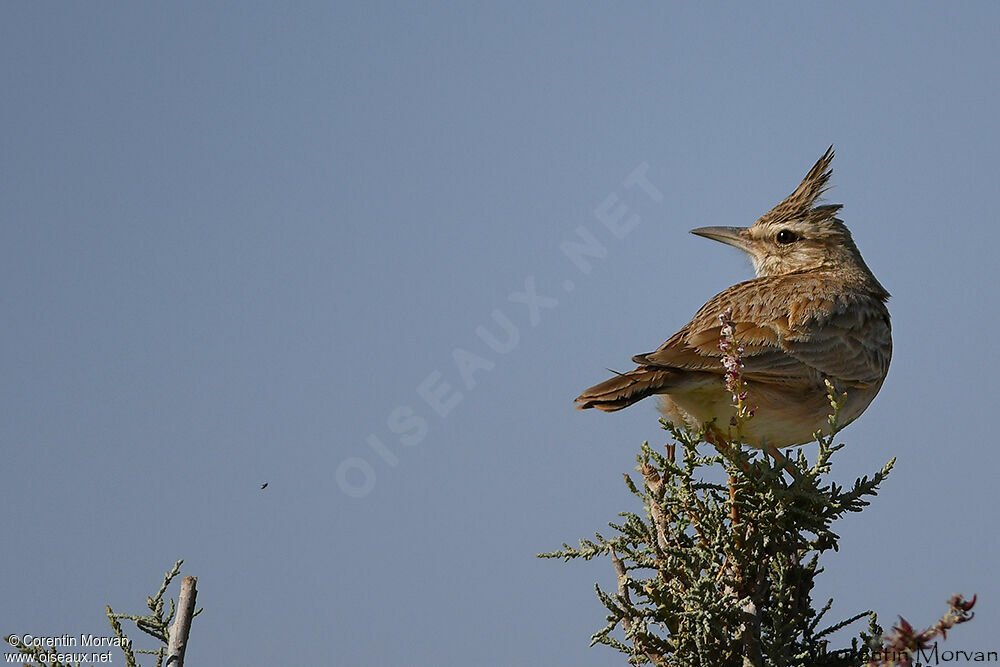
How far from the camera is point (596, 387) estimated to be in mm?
5324

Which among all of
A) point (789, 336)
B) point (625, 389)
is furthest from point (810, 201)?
point (625, 389)

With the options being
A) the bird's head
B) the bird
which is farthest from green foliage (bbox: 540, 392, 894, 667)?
the bird's head

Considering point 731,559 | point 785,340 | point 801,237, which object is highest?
point 801,237

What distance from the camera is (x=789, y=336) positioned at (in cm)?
645

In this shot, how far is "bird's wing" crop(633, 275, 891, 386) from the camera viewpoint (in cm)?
570

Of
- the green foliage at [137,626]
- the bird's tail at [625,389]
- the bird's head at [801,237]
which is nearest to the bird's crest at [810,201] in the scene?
the bird's head at [801,237]

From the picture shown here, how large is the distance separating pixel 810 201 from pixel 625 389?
3.63 meters

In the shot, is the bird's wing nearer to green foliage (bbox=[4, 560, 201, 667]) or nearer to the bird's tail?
the bird's tail

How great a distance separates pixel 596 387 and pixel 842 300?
8.90 ft

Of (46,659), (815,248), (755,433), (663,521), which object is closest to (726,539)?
(663,521)

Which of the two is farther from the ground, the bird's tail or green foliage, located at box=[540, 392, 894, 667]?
the bird's tail

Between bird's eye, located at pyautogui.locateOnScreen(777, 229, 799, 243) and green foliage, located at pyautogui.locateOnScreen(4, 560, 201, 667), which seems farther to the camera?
bird's eye, located at pyautogui.locateOnScreen(777, 229, 799, 243)

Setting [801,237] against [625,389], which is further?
[801,237]

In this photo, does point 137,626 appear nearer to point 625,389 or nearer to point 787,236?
point 625,389
